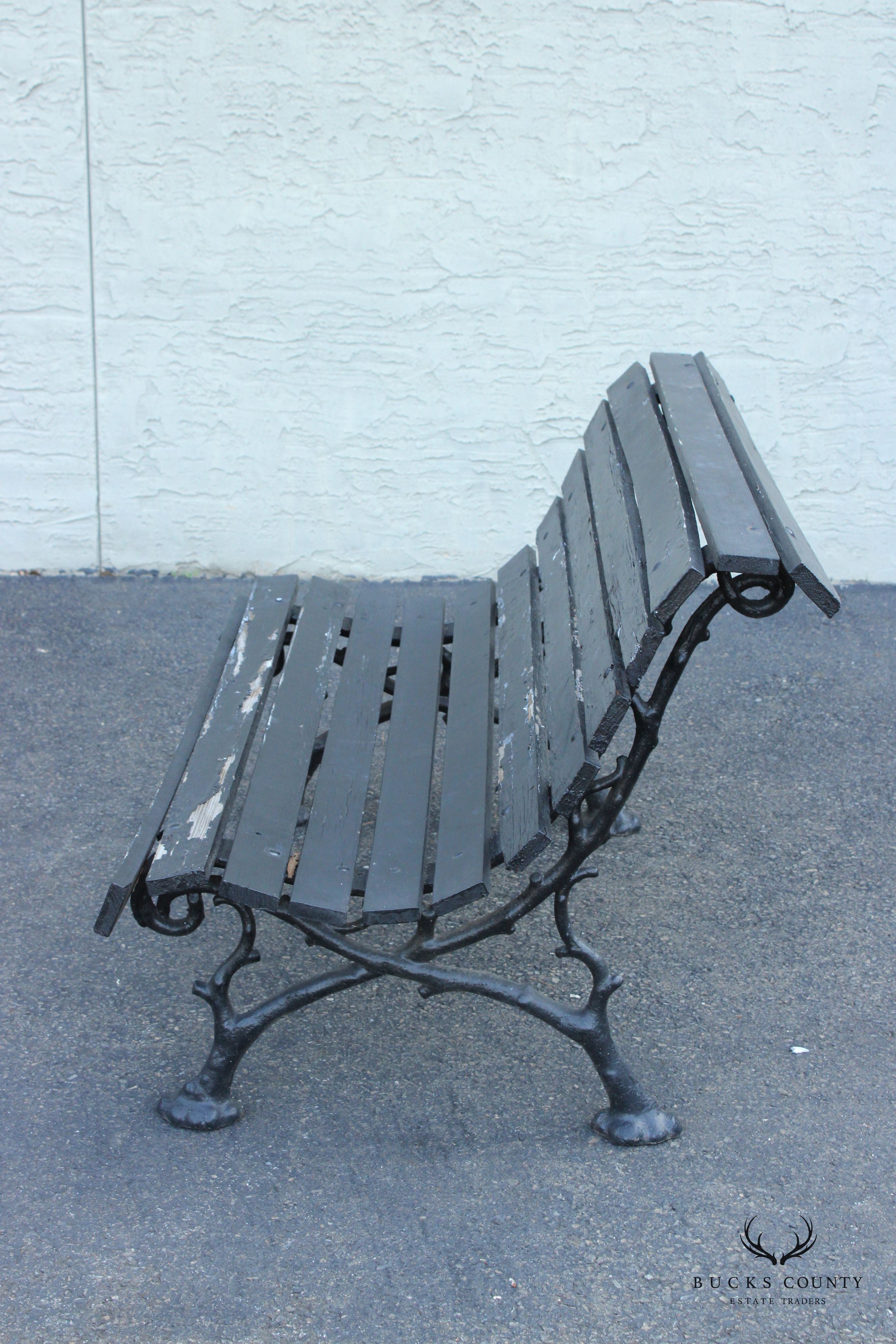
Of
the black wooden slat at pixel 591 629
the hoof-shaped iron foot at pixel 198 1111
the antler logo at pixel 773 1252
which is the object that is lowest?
the hoof-shaped iron foot at pixel 198 1111

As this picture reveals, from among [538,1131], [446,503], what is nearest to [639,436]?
[538,1131]

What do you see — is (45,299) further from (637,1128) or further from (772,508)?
(637,1128)

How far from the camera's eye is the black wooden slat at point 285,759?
2078 millimetres

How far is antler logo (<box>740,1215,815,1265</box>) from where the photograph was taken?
80.4 inches

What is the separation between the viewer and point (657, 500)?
232 cm

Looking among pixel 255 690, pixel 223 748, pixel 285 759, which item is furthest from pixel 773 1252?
pixel 255 690

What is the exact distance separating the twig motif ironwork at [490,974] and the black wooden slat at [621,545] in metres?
0.09

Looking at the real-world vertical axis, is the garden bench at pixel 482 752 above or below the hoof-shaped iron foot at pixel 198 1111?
above

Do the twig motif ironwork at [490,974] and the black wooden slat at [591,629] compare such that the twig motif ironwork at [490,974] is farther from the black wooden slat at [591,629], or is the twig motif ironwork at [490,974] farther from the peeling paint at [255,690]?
the peeling paint at [255,690]

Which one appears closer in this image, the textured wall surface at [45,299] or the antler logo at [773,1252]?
the antler logo at [773,1252]

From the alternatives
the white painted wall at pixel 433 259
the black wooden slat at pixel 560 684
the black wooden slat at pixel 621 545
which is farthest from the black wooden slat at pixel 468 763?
the white painted wall at pixel 433 259

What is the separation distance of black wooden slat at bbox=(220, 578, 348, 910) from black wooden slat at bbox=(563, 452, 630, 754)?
59 centimetres

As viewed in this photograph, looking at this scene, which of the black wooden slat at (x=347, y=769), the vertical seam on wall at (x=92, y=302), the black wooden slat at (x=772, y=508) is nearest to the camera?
the black wooden slat at (x=772, y=508)

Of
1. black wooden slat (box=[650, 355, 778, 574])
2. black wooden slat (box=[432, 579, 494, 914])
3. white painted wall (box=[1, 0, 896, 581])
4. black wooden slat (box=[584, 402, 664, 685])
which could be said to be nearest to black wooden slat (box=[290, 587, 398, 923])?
black wooden slat (box=[432, 579, 494, 914])
